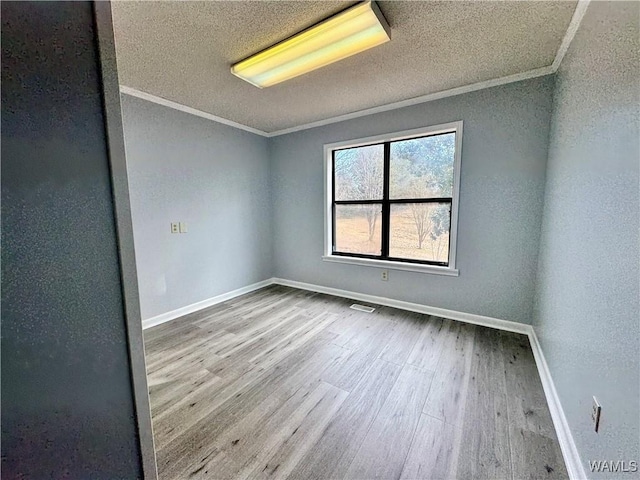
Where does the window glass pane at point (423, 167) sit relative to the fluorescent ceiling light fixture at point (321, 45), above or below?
below

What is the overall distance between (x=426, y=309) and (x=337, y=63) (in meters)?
2.78

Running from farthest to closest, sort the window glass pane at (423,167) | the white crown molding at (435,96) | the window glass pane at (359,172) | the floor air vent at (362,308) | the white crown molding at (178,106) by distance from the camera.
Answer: the window glass pane at (359,172) → the floor air vent at (362,308) → the window glass pane at (423,167) → the white crown molding at (178,106) → the white crown molding at (435,96)

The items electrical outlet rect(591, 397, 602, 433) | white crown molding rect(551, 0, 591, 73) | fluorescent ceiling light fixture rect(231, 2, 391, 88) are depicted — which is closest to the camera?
electrical outlet rect(591, 397, 602, 433)

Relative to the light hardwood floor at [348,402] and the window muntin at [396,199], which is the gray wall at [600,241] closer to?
the light hardwood floor at [348,402]

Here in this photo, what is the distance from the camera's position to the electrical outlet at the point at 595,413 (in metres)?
1.10

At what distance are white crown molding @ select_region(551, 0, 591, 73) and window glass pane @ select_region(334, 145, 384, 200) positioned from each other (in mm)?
1708

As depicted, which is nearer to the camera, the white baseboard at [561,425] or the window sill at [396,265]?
the white baseboard at [561,425]

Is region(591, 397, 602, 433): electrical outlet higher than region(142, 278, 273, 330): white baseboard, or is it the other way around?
region(591, 397, 602, 433): electrical outlet

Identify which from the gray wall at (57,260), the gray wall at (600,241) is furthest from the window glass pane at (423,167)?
the gray wall at (57,260)

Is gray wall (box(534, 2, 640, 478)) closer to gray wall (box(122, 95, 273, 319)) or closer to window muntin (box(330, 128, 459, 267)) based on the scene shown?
window muntin (box(330, 128, 459, 267))

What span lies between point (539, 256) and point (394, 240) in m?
1.46

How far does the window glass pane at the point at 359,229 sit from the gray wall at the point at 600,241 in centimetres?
190

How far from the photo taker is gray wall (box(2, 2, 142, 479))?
0.58 metres

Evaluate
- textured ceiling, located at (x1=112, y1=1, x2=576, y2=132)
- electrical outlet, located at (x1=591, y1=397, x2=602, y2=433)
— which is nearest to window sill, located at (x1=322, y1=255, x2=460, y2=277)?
electrical outlet, located at (x1=591, y1=397, x2=602, y2=433)
